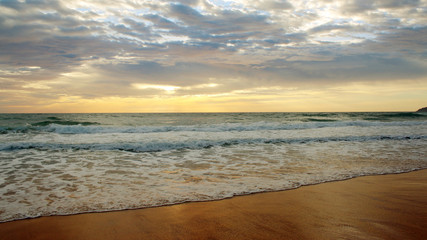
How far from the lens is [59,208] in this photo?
3920mm

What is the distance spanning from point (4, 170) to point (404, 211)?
8.76m

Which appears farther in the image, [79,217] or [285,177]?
[285,177]

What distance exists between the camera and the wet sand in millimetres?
2975

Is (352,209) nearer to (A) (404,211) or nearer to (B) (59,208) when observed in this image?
(A) (404,211)

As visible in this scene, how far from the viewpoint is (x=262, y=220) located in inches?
132

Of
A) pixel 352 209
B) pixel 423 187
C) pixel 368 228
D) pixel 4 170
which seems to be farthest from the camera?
pixel 4 170

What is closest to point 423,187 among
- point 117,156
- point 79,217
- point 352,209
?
point 352,209

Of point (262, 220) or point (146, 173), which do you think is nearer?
point (262, 220)

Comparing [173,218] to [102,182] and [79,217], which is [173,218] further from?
[102,182]

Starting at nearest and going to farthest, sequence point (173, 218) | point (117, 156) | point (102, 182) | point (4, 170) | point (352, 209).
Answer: point (173, 218), point (352, 209), point (102, 182), point (4, 170), point (117, 156)

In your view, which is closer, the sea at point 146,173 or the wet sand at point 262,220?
the wet sand at point 262,220

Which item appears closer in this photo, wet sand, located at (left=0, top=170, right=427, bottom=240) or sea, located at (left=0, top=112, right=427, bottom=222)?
wet sand, located at (left=0, top=170, right=427, bottom=240)

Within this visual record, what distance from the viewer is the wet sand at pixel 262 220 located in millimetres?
2975

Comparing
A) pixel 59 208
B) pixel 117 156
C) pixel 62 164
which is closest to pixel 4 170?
pixel 62 164
